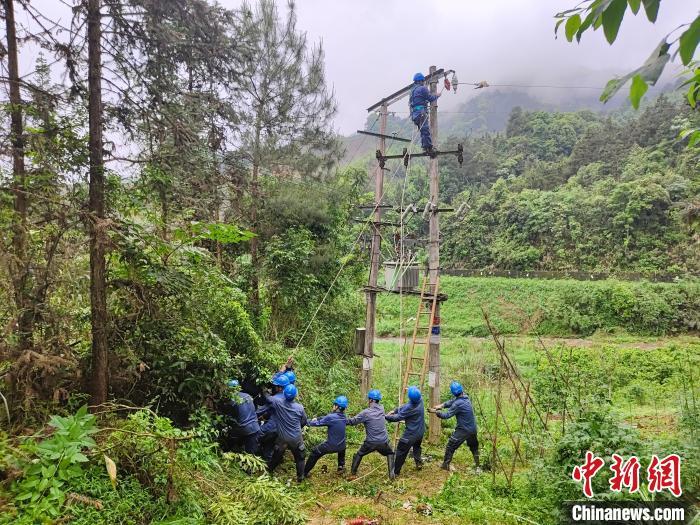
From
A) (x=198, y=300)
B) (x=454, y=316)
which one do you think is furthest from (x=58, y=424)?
(x=454, y=316)

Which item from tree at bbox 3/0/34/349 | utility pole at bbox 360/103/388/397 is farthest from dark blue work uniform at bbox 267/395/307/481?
utility pole at bbox 360/103/388/397

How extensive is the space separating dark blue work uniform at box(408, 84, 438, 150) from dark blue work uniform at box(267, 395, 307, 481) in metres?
5.96

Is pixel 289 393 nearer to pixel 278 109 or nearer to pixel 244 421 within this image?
pixel 244 421

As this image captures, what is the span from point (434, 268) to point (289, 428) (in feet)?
15.0

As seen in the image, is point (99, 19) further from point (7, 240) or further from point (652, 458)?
point (652, 458)

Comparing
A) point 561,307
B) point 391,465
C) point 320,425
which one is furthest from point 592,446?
point 561,307

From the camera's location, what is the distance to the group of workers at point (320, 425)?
695 cm

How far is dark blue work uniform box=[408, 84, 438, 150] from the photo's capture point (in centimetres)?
959

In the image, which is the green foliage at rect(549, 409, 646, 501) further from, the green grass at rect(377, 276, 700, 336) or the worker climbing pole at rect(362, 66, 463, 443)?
the green grass at rect(377, 276, 700, 336)

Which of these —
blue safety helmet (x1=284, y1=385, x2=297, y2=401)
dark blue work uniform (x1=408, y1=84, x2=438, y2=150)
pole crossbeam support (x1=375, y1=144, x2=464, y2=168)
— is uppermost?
dark blue work uniform (x1=408, y1=84, x2=438, y2=150)

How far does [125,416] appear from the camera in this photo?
5.80 metres

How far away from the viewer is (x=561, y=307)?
28281 mm

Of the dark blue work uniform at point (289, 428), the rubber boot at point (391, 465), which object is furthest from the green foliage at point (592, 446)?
the dark blue work uniform at point (289, 428)

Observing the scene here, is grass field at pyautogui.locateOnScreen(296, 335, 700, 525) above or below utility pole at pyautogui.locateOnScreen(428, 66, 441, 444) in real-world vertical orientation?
below
